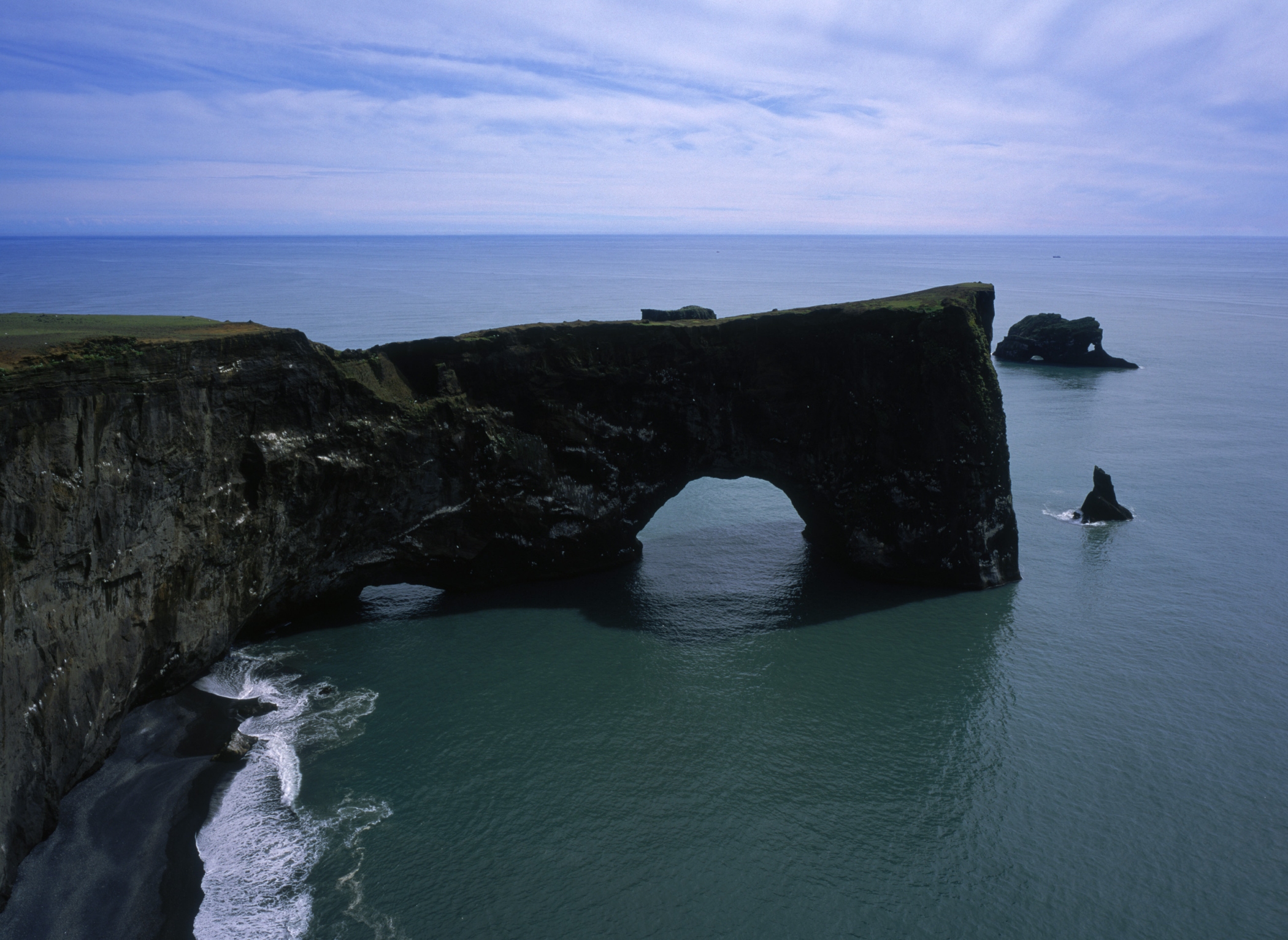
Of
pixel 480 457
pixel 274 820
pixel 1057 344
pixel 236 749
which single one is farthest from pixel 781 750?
pixel 1057 344

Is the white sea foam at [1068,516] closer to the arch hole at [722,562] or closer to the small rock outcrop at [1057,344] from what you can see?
the arch hole at [722,562]

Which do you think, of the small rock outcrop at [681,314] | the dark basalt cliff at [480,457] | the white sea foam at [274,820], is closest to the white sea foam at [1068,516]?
the dark basalt cliff at [480,457]

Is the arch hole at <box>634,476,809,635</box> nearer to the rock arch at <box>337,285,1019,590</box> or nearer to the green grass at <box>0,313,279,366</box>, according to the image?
the rock arch at <box>337,285,1019,590</box>

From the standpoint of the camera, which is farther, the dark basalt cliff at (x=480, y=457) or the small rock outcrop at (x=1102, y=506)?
the small rock outcrop at (x=1102, y=506)

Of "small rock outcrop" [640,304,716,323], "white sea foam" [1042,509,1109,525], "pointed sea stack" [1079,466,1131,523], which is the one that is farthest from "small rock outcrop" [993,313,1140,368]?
"small rock outcrop" [640,304,716,323]

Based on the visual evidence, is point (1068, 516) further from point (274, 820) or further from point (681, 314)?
point (274, 820)

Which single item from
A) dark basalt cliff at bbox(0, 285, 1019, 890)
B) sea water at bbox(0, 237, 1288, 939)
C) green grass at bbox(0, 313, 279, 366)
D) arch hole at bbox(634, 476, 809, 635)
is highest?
green grass at bbox(0, 313, 279, 366)

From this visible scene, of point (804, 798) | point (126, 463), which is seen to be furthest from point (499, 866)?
point (126, 463)
